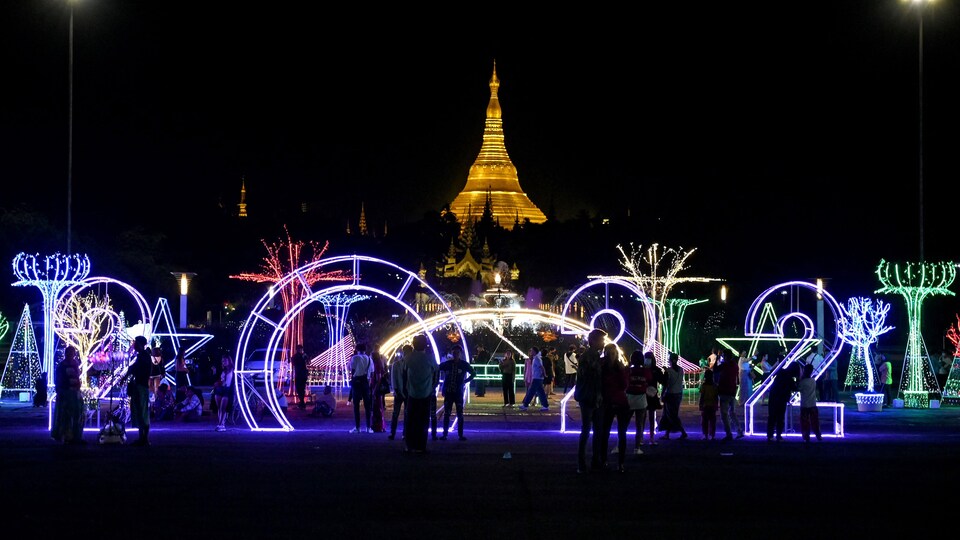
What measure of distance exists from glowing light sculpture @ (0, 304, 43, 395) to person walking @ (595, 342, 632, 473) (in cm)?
1915

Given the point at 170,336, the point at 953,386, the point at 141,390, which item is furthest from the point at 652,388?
the point at 953,386

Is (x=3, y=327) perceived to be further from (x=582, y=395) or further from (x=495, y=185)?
(x=495, y=185)

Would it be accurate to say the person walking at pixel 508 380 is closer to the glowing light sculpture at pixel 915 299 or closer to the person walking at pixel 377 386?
the glowing light sculpture at pixel 915 299

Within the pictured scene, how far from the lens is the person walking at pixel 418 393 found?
1745 centimetres

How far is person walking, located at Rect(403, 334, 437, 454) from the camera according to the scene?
17453mm

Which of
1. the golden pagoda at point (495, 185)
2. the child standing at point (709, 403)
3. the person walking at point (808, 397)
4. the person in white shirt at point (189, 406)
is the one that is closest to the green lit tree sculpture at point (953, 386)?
the person walking at point (808, 397)

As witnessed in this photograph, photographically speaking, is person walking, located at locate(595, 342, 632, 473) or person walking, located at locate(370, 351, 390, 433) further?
person walking, located at locate(370, 351, 390, 433)

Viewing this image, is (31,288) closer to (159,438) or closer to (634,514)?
(159,438)

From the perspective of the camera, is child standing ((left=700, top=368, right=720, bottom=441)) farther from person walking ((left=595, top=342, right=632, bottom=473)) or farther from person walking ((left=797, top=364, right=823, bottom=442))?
person walking ((left=595, top=342, right=632, bottom=473))

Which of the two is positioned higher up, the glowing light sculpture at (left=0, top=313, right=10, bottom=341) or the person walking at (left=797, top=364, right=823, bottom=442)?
the glowing light sculpture at (left=0, top=313, right=10, bottom=341)

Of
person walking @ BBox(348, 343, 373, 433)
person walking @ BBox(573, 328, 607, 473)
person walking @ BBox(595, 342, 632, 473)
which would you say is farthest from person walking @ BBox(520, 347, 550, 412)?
person walking @ BBox(573, 328, 607, 473)

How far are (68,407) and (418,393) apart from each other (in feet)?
14.8

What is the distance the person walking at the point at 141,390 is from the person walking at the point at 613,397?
6.12m

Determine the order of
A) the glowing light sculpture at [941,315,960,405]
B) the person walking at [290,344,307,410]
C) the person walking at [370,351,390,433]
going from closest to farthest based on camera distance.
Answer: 1. the person walking at [370,351,390,433]
2. the person walking at [290,344,307,410]
3. the glowing light sculpture at [941,315,960,405]
